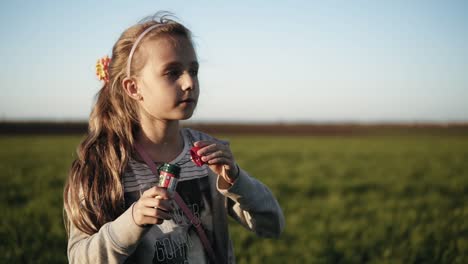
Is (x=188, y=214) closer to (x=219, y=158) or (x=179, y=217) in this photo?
(x=179, y=217)

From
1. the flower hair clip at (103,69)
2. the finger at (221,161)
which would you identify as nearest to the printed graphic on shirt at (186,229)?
the finger at (221,161)

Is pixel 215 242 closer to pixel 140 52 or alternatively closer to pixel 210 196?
pixel 210 196

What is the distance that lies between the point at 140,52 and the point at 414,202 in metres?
7.12

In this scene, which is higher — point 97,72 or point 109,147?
point 97,72

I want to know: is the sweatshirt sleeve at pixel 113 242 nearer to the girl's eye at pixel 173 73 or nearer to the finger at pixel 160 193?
the finger at pixel 160 193

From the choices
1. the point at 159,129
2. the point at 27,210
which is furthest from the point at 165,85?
the point at 27,210

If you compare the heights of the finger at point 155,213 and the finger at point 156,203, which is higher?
the finger at point 156,203

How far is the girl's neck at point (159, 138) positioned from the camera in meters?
2.14

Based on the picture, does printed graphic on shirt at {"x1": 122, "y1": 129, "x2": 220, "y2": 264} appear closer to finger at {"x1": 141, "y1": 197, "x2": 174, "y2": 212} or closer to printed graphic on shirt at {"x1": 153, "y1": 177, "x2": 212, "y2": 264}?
printed graphic on shirt at {"x1": 153, "y1": 177, "x2": 212, "y2": 264}

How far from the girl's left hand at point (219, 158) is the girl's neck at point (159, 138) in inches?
14.7

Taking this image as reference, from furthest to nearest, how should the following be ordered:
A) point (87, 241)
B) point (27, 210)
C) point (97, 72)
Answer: point (27, 210), point (97, 72), point (87, 241)

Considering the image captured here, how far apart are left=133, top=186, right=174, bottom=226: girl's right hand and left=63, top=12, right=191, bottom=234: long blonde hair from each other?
13.3 inches

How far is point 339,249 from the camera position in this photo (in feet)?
15.8

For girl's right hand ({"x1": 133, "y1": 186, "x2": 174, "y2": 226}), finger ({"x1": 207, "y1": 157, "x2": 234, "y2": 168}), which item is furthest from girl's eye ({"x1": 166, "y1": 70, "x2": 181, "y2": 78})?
girl's right hand ({"x1": 133, "y1": 186, "x2": 174, "y2": 226})
